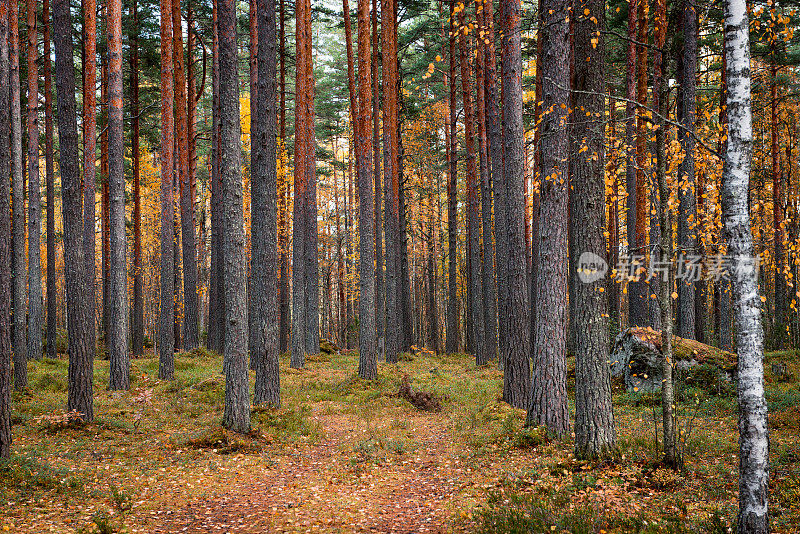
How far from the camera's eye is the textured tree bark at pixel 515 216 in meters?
8.64

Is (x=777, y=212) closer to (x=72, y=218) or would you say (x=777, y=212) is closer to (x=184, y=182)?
(x=184, y=182)

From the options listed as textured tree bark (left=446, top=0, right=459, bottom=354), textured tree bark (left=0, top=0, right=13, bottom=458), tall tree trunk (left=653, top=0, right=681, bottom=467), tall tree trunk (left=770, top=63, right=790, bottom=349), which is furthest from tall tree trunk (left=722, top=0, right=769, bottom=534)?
tall tree trunk (left=770, top=63, right=790, bottom=349)

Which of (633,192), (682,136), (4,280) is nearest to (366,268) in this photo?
(682,136)

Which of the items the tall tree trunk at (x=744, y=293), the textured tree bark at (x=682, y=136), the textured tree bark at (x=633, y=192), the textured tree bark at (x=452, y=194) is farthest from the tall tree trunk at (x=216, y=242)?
the tall tree trunk at (x=744, y=293)

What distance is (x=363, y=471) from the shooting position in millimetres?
7258

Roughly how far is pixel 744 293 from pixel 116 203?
11.0 metres

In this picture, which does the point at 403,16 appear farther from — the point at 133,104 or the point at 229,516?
the point at 229,516

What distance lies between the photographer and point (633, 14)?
14195 millimetres

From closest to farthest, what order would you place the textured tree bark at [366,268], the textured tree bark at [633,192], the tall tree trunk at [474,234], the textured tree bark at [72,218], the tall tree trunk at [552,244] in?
1. the tall tree trunk at [552,244]
2. the textured tree bark at [72,218]
3. the textured tree bark at [366,268]
4. the textured tree bark at [633,192]
5. the tall tree trunk at [474,234]

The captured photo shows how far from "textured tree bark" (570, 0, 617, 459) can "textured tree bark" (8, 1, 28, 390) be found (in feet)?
38.2

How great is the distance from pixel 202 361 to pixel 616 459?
580 inches

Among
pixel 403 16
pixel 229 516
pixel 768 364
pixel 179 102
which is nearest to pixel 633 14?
pixel 403 16

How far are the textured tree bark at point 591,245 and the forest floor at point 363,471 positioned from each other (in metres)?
0.47

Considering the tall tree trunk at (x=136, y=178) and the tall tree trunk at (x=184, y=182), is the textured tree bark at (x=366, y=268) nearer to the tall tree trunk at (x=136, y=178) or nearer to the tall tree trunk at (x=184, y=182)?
the tall tree trunk at (x=184, y=182)
